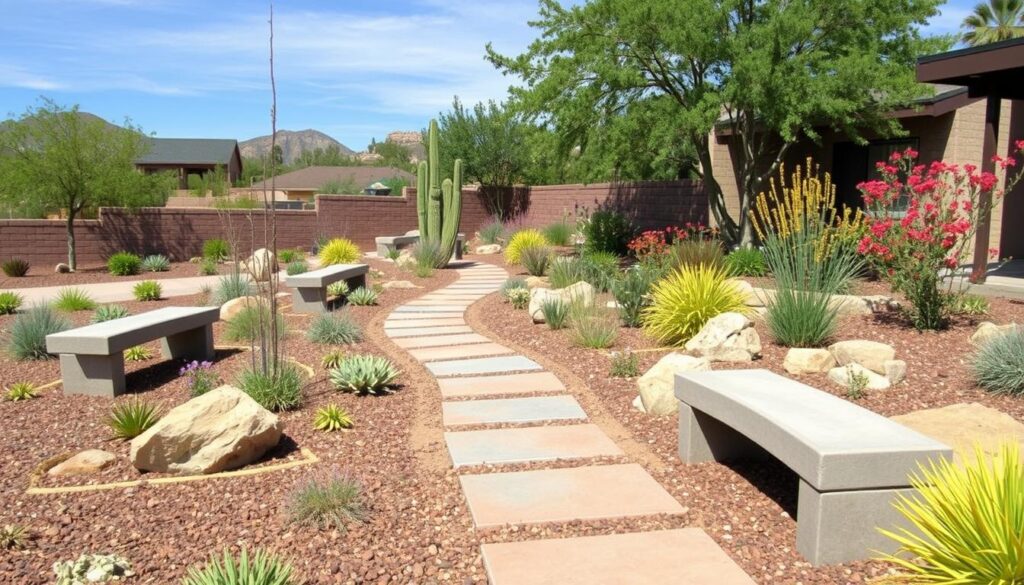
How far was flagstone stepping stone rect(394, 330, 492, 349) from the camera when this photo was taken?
8992mm

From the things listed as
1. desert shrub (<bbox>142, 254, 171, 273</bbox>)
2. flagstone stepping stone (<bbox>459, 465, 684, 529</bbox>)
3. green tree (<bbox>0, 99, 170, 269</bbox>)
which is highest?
green tree (<bbox>0, 99, 170, 269</bbox>)

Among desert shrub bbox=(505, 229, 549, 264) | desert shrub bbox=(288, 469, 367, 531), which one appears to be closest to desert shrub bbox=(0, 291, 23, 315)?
desert shrub bbox=(288, 469, 367, 531)

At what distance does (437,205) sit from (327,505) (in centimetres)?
1442

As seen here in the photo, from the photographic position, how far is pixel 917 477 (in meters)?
3.45

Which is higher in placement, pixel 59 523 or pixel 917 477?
pixel 917 477

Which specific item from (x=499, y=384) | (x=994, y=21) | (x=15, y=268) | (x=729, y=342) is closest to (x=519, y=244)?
(x=15, y=268)

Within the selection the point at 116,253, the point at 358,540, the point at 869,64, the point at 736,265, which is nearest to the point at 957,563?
the point at 358,540

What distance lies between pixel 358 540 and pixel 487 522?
657mm

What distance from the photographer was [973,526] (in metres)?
2.88

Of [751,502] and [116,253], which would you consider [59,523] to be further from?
[116,253]

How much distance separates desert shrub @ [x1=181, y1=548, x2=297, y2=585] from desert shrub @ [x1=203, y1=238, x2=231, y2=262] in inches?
695

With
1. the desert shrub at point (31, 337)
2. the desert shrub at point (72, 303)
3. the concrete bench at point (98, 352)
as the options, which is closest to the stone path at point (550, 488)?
the concrete bench at point (98, 352)

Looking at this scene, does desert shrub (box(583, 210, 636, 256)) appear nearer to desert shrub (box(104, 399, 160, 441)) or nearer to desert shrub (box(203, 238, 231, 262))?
desert shrub (box(203, 238, 231, 262))

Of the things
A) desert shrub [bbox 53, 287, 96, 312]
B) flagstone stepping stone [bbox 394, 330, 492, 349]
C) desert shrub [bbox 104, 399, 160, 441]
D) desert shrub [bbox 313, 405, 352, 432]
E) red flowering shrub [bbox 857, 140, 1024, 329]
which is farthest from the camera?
desert shrub [bbox 53, 287, 96, 312]
